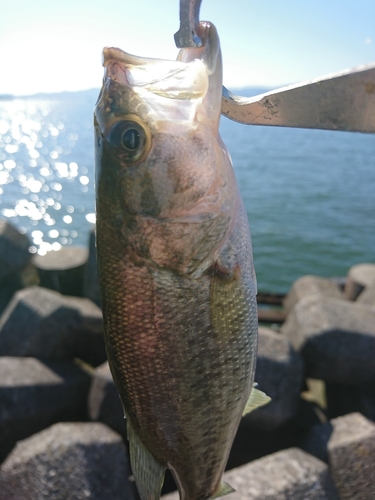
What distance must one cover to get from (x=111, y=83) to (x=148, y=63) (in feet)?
0.53

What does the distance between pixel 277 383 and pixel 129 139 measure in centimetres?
355

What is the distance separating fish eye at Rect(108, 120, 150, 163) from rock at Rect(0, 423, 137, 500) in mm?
2846

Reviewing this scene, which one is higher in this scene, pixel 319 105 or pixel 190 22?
pixel 190 22

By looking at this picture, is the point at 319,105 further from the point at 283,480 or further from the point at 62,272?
the point at 62,272

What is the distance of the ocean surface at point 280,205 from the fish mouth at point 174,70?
1051cm

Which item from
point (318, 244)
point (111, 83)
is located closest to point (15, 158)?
point (318, 244)

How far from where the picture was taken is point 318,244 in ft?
47.4

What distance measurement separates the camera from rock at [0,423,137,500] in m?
3.52

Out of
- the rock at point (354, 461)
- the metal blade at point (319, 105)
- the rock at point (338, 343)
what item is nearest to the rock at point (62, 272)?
the rock at point (338, 343)

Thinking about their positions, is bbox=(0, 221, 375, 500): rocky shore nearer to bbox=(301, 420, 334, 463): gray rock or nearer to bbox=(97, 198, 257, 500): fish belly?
bbox=(301, 420, 334, 463): gray rock

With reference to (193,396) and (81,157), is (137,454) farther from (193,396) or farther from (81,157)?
(81,157)

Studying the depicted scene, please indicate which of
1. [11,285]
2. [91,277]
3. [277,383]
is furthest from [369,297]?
[11,285]

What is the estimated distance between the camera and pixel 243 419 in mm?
4566

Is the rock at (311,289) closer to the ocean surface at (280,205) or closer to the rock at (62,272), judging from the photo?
the ocean surface at (280,205)
